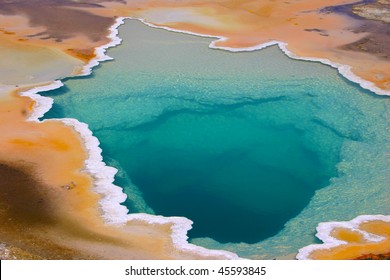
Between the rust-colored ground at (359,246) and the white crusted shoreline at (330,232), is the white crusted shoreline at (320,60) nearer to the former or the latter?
the white crusted shoreline at (330,232)

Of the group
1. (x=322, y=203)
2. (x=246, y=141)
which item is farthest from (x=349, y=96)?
(x=322, y=203)


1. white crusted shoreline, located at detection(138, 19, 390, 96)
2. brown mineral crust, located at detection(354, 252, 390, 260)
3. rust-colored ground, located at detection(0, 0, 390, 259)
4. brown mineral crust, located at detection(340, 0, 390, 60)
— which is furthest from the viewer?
brown mineral crust, located at detection(340, 0, 390, 60)

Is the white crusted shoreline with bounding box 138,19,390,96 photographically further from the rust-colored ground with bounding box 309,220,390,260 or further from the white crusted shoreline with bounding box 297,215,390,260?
the rust-colored ground with bounding box 309,220,390,260

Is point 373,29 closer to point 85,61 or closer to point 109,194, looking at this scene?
point 85,61

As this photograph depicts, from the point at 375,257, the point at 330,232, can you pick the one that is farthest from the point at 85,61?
the point at 375,257

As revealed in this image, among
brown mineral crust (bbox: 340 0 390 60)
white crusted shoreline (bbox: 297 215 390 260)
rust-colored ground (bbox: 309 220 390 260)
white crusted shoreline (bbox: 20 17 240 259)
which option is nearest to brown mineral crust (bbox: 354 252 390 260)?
rust-colored ground (bbox: 309 220 390 260)

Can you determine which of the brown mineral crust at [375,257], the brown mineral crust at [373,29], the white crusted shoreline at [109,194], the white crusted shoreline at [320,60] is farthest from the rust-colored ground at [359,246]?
the brown mineral crust at [373,29]

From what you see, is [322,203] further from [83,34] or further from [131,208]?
[83,34]
